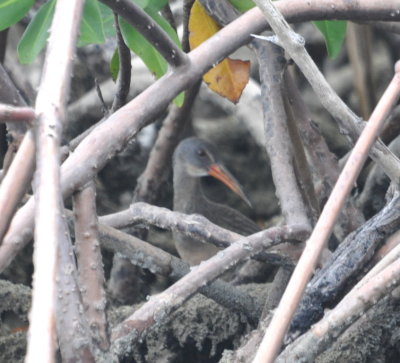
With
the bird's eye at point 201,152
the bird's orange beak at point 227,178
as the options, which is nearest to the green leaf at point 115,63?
the bird's orange beak at point 227,178

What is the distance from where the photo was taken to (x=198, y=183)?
12.4ft

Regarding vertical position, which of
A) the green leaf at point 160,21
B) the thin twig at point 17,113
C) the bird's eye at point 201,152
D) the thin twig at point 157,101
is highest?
the bird's eye at point 201,152

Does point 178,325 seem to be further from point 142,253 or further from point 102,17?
point 102,17

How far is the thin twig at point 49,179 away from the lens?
97cm

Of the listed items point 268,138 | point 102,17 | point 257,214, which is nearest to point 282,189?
point 268,138

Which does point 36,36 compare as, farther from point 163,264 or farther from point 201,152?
point 201,152

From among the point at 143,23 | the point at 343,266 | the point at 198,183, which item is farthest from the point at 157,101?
the point at 198,183

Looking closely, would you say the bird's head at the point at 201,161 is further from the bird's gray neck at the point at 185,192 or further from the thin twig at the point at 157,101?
the thin twig at the point at 157,101

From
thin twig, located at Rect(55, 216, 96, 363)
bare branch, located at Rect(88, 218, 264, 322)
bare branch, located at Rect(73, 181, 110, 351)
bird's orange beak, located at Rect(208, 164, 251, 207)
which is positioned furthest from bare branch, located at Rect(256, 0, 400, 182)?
bird's orange beak, located at Rect(208, 164, 251, 207)

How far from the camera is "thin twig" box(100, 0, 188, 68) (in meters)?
1.41

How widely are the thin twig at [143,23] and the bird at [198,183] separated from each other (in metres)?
1.76

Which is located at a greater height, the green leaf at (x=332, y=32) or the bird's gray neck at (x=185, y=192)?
the bird's gray neck at (x=185, y=192)

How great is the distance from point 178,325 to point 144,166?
112 centimetres

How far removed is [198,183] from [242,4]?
180 centimetres
